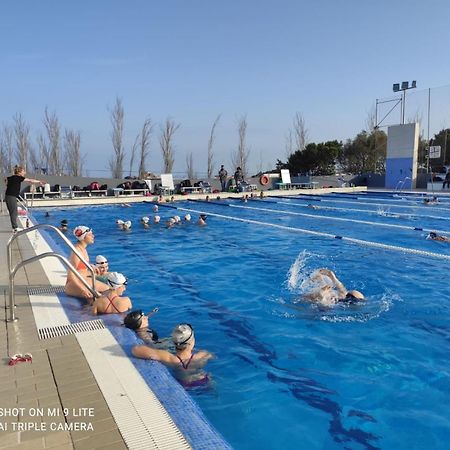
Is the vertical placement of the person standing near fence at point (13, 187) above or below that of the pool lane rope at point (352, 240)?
above

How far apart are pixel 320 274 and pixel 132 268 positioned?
12.4 ft

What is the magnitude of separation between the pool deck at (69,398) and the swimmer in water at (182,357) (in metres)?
0.23

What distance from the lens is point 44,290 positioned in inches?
→ 206

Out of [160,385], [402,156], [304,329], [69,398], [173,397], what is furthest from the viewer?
[402,156]

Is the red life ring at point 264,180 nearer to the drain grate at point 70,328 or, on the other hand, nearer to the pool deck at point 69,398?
the drain grate at point 70,328

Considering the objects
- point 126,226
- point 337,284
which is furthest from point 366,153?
point 337,284

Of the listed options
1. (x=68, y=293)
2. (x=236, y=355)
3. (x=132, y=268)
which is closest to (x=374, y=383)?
(x=236, y=355)

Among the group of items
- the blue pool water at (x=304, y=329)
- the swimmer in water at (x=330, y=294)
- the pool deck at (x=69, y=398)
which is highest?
the pool deck at (x=69, y=398)

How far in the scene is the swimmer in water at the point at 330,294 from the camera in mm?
5727

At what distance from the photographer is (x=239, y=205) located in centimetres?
1850

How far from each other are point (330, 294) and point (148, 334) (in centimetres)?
267

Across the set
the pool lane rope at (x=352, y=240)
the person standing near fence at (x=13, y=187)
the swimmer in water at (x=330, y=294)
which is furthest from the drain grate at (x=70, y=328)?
the pool lane rope at (x=352, y=240)

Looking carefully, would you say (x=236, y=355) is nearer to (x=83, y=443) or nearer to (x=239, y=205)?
(x=83, y=443)

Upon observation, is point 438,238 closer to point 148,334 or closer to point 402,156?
point 148,334
